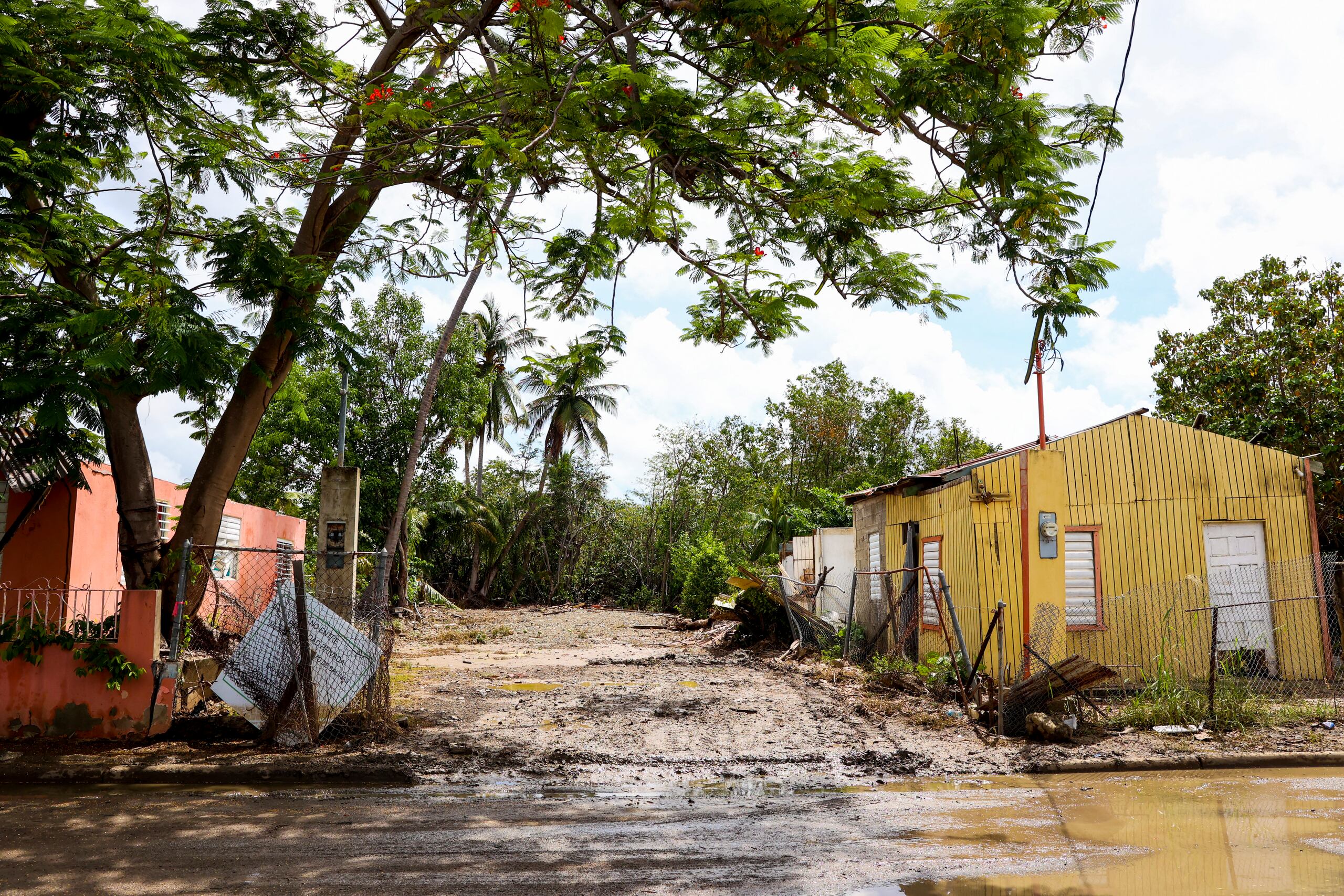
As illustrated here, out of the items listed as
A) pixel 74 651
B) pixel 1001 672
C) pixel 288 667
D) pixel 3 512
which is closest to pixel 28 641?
pixel 74 651

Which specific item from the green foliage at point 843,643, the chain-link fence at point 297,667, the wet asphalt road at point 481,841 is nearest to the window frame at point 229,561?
the chain-link fence at point 297,667

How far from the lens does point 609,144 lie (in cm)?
836

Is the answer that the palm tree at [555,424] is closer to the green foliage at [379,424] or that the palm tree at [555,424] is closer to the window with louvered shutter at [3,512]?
the green foliage at [379,424]

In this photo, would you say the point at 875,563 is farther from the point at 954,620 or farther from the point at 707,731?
the point at 707,731

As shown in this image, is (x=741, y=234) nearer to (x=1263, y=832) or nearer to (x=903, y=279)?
(x=903, y=279)

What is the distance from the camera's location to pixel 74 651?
8.84 metres

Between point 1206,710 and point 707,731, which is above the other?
point 1206,710

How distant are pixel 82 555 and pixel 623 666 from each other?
8607 mm

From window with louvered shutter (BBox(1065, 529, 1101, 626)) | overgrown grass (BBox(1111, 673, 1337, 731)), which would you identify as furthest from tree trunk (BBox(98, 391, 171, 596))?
window with louvered shutter (BBox(1065, 529, 1101, 626))

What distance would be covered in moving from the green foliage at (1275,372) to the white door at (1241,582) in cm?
383

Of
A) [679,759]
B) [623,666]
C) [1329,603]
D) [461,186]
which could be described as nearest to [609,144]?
[461,186]

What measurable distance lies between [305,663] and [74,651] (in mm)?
2408

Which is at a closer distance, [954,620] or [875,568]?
[954,620]

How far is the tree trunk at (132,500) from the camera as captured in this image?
994cm
